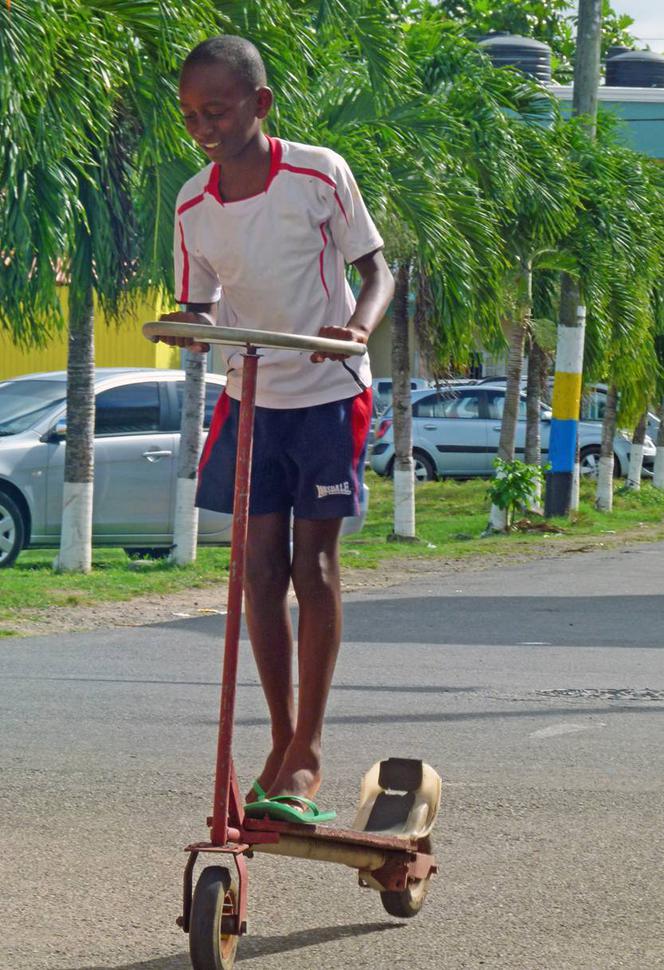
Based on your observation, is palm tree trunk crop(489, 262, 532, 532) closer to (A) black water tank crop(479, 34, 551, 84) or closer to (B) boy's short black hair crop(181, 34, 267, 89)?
(A) black water tank crop(479, 34, 551, 84)

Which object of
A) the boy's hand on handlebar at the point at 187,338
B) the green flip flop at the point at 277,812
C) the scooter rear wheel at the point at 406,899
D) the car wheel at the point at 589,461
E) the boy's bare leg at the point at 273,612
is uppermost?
the boy's hand on handlebar at the point at 187,338

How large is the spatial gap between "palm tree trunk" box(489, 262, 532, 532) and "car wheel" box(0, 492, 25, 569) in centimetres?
707

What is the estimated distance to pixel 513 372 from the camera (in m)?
20.4

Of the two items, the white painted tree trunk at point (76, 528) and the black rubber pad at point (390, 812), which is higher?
the black rubber pad at point (390, 812)

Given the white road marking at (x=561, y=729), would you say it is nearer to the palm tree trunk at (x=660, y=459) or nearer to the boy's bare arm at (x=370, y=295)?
the boy's bare arm at (x=370, y=295)

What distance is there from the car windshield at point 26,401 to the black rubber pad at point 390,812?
10.6 metres

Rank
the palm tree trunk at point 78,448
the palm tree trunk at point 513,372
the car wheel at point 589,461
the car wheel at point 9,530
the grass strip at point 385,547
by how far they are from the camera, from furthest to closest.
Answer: the car wheel at point 589,461
the palm tree trunk at point 513,372
the car wheel at point 9,530
the palm tree trunk at point 78,448
the grass strip at point 385,547

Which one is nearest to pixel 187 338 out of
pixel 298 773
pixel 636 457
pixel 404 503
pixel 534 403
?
pixel 298 773

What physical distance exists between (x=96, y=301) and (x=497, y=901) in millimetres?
9045

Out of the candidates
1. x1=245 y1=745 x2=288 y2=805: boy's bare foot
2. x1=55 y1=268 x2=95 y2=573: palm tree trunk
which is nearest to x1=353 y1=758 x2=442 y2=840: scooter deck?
x1=245 y1=745 x2=288 y2=805: boy's bare foot

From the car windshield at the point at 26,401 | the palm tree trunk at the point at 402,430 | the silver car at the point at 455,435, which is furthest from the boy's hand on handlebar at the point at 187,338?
the silver car at the point at 455,435

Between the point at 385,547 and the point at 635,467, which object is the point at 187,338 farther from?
the point at 635,467

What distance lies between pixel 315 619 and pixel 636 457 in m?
24.3

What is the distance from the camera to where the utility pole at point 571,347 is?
67.3ft
